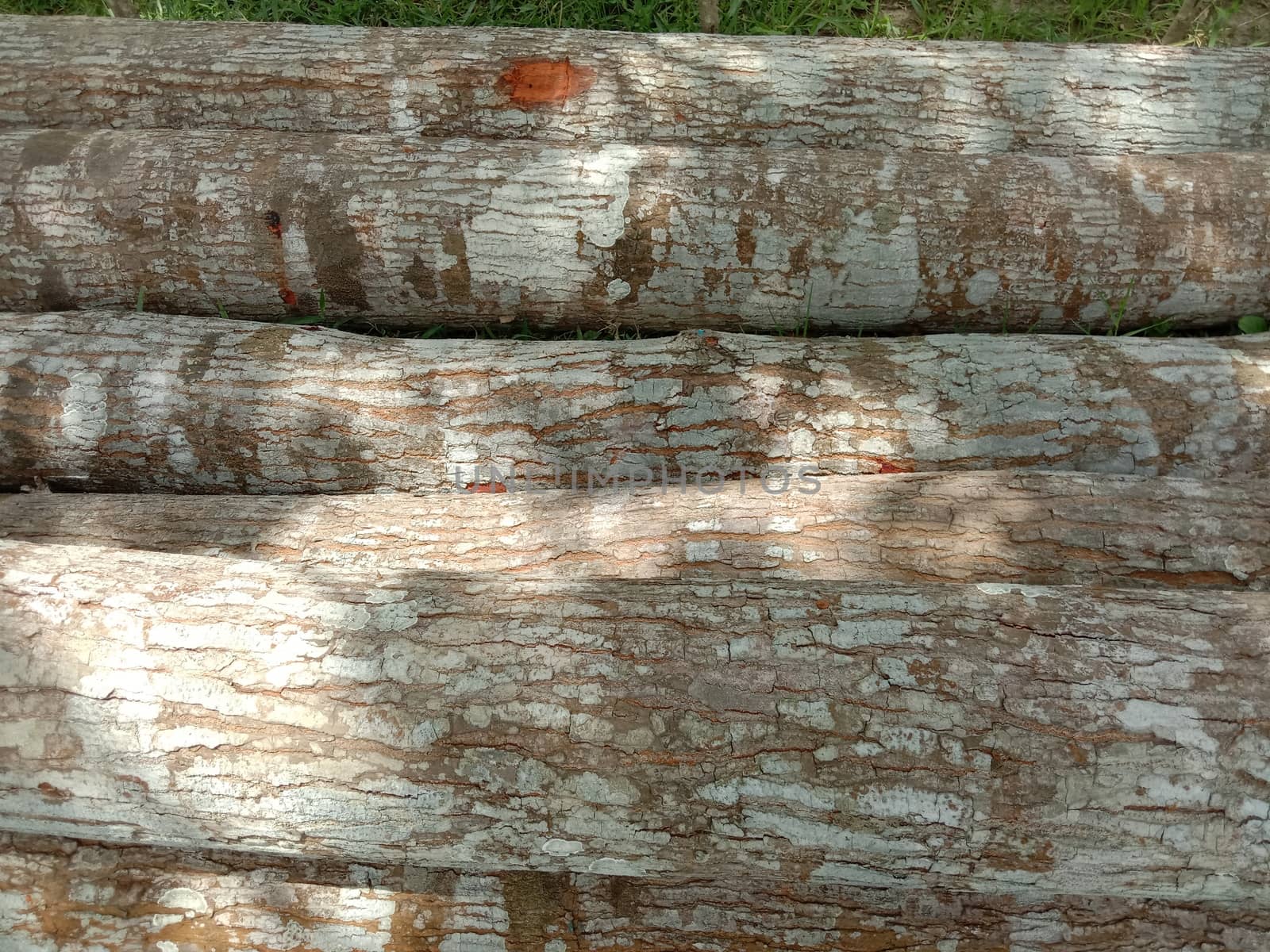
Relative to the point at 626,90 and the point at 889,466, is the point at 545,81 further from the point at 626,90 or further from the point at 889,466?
the point at 889,466

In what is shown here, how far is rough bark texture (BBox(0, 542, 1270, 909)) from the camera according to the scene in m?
1.53

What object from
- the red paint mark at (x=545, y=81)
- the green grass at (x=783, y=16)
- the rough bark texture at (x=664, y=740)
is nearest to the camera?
the rough bark texture at (x=664, y=740)

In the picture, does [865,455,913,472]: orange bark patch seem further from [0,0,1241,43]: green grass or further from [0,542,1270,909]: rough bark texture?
[0,0,1241,43]: green grass

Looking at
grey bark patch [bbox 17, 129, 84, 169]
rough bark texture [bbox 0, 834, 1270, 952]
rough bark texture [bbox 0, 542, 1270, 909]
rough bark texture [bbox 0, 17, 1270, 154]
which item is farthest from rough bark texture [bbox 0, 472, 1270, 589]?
rough bark texture [bbox 0, 17, 1270, 154]

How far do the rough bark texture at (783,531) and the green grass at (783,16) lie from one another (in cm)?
259

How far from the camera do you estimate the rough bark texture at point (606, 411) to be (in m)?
2.32

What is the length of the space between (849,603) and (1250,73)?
2898mm

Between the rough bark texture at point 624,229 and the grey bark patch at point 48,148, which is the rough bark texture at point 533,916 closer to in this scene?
the rough bark texture at point 624,229

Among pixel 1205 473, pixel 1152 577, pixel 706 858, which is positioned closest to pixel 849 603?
pixel 706 858

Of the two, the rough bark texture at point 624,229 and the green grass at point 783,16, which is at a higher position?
the green grass at point 783,16

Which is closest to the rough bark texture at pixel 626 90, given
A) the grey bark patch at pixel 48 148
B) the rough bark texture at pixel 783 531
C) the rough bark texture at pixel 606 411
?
the grey bark patch at pixel 48 148

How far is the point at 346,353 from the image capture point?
2410 mm

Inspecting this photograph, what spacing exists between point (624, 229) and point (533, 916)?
6.44 ft

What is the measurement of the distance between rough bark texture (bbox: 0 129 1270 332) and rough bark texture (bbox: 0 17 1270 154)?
0.31 meters
